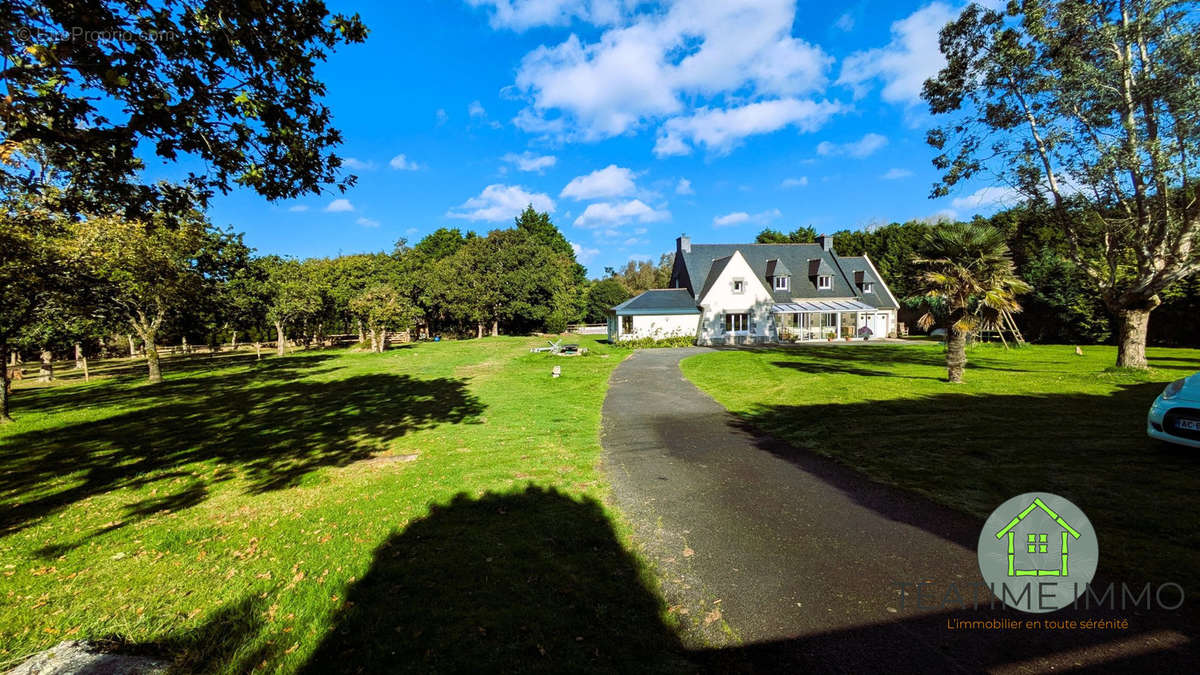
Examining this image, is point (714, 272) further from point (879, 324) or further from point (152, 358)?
point (152, 358)

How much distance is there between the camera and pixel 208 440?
10.2 meters

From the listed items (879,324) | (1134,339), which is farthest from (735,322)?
(1134,339)

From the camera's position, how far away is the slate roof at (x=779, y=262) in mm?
38375

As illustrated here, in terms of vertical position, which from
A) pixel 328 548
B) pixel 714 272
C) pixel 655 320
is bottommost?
pixel 328 548

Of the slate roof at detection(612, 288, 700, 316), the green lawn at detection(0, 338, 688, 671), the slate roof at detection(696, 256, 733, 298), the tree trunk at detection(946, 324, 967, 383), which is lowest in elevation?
the green lawn at detection(0, 338, 688, 671)

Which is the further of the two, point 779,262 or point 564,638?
point 779,262

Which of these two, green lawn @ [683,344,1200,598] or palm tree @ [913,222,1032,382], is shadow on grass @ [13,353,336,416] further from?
palm tree @ [913,222,1032,382]

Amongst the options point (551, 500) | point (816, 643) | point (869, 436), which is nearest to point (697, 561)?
point (816, 643)

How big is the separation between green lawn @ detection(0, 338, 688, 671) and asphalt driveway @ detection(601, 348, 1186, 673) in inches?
20.9

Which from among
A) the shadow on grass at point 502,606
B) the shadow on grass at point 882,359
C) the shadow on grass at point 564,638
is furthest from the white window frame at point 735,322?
the shadow on grass at point 564,638

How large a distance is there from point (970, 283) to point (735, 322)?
21.1 m

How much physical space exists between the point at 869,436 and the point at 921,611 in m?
6.00

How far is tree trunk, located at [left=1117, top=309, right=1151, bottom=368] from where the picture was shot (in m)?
14.7

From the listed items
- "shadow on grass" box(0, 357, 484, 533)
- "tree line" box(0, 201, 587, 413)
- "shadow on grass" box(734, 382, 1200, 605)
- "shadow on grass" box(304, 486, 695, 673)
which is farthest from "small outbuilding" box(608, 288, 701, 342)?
"shadow on grass" box(304, 486, 695, 673)
